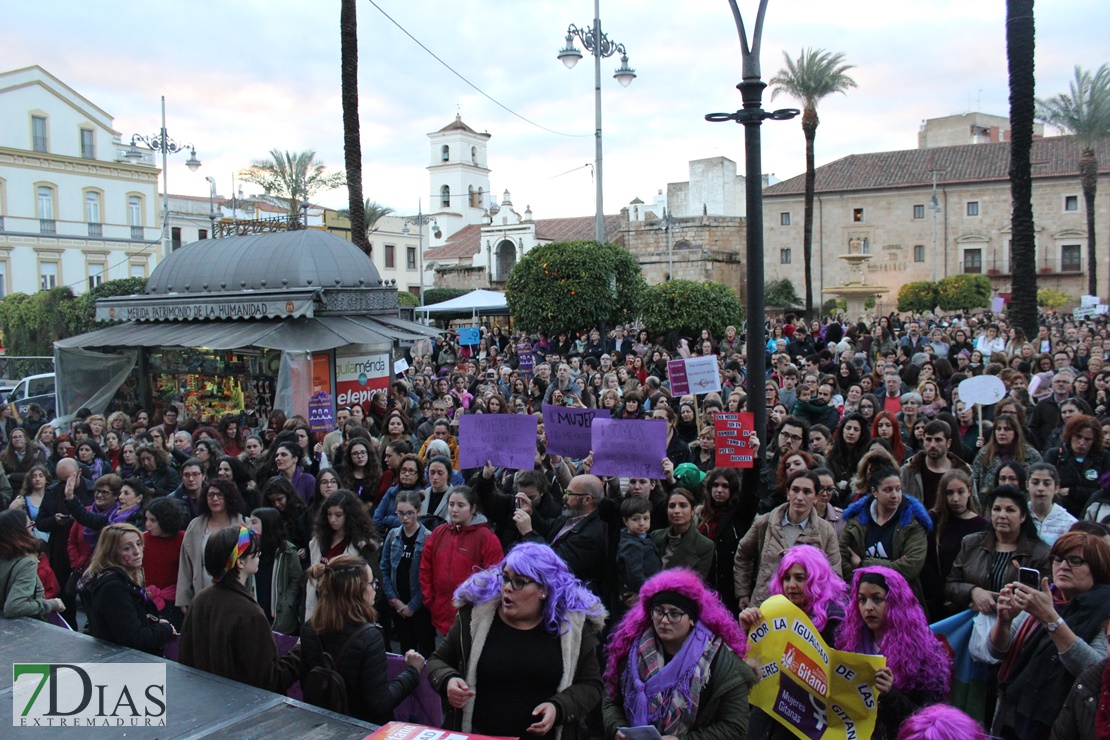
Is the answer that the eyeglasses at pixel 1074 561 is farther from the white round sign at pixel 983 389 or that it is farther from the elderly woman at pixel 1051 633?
the white round sign at pixel 983 389

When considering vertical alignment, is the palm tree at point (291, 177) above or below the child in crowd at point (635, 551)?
above

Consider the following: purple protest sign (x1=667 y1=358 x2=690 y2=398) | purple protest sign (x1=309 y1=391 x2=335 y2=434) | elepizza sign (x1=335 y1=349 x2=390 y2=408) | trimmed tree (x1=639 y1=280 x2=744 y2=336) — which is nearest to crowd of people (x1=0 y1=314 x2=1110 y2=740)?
purple protest sign (x1=667 y1=358 x2=690 y2=398)

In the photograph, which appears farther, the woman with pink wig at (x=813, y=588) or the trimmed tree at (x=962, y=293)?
Result: the trimmed tree at (x=962, y=293)

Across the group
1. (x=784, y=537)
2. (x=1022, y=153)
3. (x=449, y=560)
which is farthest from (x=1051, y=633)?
(x=1022, y=153)

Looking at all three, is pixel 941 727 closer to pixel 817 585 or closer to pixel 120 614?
pixel 817 585

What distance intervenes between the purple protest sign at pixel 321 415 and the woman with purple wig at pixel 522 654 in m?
7.90

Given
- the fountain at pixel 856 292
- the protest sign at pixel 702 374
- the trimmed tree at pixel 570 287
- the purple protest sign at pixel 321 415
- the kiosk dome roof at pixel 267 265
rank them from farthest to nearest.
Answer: the fountain at pixel 856 292
the trimmed tree at pixel 570 287
the kiosk dome roof at pixel 267 265
the purple protest sign at pixel 321 415
the protest sign at pixel 702 374

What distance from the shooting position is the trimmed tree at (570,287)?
22.8 metres

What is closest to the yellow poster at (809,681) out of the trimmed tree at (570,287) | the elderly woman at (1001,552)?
the elderly woman at (1001,552)

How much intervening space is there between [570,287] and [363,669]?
62.6 feet

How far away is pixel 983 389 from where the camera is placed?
8.09 meters

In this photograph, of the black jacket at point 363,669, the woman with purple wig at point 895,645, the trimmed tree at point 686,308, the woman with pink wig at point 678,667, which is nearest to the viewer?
the woman with pink wig at point 678,667

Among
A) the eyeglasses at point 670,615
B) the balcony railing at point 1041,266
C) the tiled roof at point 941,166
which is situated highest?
the tiled roof at point 941,166

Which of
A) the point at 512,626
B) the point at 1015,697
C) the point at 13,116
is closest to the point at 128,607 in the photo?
the point at 512,626
